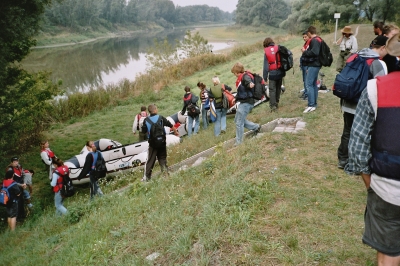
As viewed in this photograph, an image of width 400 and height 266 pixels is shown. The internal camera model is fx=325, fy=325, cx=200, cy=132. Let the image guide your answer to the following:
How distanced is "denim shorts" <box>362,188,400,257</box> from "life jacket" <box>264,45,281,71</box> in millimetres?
5234

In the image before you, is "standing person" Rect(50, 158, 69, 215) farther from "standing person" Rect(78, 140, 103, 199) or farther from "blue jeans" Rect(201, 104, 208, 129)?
"blue jeans" Rect(201, 104, 208, 129)

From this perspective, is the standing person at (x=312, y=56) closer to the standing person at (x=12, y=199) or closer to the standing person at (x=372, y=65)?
the standing person at (x=372, y=65)

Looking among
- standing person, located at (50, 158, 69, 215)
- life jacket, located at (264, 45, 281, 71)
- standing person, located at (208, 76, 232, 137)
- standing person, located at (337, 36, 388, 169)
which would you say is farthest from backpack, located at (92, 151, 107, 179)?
standing person, located at (337, 36, 388, 169)

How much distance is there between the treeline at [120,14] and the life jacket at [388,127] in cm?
2986

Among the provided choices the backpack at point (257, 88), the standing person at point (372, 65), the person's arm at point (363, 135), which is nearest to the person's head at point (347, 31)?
the backpack at point (257, 88)

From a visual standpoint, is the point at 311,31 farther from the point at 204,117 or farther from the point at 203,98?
the point at 204,117

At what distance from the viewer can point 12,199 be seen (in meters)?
7.15

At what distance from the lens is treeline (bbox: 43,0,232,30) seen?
64.4 m

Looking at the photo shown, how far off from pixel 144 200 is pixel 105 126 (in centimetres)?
982

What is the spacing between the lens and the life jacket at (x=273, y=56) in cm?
690

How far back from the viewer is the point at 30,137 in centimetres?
1201

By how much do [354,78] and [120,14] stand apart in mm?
95129

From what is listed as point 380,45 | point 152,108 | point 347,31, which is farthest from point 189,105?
point 380,45

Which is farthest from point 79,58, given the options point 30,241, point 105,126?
point 30,241
